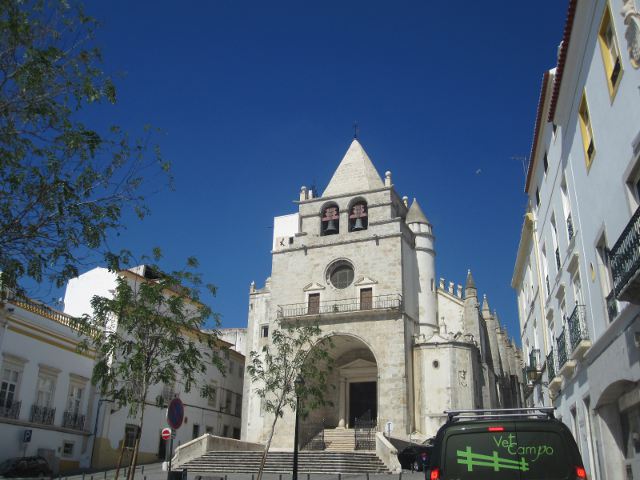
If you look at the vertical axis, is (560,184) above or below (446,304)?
below

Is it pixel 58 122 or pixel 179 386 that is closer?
pixel 58 122

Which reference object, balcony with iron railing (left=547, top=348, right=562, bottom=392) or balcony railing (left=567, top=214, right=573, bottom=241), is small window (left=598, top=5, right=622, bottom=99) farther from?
balcony with iron railing (left=547, top=348, right=562, bottom=392)

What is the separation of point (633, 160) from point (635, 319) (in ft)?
7.62

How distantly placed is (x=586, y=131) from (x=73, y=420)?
903 inches

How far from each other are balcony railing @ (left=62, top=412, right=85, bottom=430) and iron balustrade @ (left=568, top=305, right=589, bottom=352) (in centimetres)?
2051

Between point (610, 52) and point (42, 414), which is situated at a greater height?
point (610, 52)

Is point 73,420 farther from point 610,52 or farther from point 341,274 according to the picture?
point 610,52

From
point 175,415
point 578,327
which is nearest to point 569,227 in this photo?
point 578,327

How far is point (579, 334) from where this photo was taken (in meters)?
12.9

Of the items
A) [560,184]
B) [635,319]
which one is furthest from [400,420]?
[635,319]

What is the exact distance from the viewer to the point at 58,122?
8148 millimetres

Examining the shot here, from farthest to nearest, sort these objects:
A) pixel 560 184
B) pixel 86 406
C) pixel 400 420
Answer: pixel 400 420 < pixel 86 406 < pixel 560 184

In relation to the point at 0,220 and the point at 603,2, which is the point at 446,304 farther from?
the point at 0,220

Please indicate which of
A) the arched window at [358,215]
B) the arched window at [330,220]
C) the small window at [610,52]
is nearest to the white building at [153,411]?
the arched window at [330,220]
